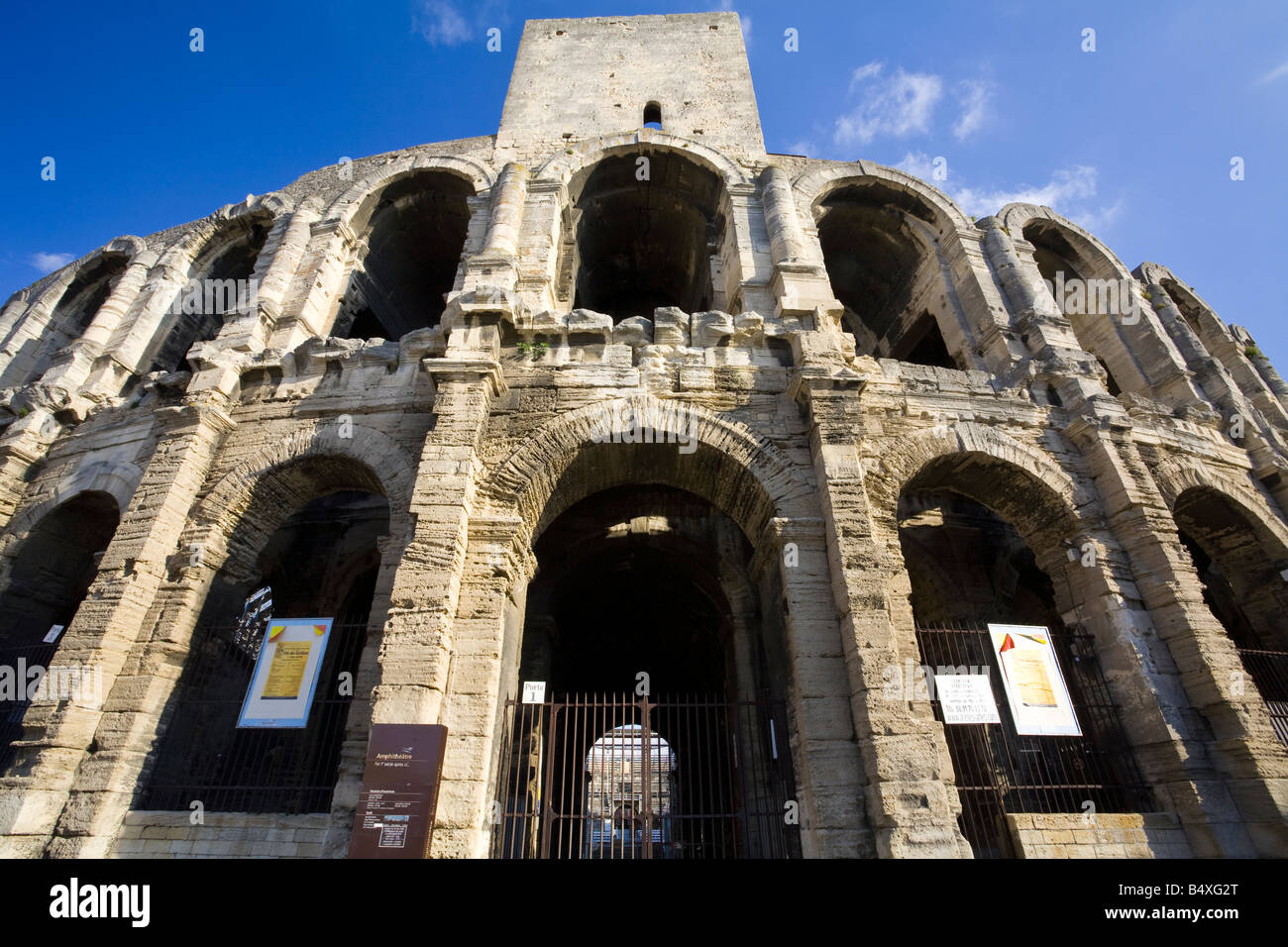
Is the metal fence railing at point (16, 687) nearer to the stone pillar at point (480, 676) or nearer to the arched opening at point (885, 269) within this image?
the stone pillar at point (480, 676)

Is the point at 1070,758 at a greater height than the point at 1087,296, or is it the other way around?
the point at 1087,296

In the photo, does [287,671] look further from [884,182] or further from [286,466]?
[884,182]

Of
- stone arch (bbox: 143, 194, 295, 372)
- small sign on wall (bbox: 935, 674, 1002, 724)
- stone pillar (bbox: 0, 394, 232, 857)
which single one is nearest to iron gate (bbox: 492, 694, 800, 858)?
small sign on wall (bbox: 935, 674, 1002, 724)

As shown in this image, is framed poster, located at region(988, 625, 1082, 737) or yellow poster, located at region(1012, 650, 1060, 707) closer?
framed poster, located at region(988, 625, 1082, 737)

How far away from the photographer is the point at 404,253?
12.9 meters

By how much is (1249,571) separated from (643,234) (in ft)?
37.2

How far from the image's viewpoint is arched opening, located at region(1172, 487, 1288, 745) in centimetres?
861

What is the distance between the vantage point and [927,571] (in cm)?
1044

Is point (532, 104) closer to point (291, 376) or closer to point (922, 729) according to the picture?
point (291, 376)

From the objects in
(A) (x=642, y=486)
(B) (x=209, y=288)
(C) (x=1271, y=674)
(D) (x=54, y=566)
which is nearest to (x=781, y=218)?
(A) (x=642, y=486)

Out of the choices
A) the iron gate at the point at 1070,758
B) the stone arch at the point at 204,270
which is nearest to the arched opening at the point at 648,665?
the iron gate at the point at 1070,758

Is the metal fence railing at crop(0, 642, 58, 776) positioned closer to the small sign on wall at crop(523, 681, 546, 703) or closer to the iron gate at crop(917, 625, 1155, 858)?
the small sign on wall at crop(523, 681, 546, 703)

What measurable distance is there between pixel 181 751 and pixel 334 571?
14.0 feet

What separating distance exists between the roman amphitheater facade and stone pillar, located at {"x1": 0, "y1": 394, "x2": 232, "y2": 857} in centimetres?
4
